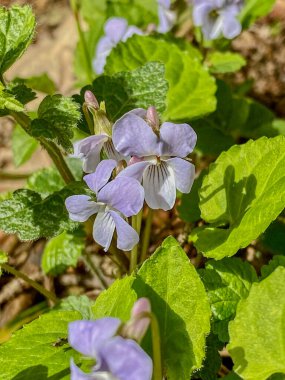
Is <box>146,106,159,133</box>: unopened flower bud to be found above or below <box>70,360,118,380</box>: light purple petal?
above

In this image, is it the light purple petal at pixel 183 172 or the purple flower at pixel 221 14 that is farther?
the purple flower at pixel 221 14

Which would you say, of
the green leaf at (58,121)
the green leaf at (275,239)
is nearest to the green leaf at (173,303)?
the green leaf at (58,121)

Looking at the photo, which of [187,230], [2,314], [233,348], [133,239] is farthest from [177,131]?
[2,314]

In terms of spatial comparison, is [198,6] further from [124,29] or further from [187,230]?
[187,230]

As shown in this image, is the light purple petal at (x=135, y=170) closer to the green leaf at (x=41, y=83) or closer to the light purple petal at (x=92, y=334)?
the light purple petal at (x=92, y=334)

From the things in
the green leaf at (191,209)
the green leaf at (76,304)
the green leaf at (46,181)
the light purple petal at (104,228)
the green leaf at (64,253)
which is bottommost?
the green leaf at (64,253)

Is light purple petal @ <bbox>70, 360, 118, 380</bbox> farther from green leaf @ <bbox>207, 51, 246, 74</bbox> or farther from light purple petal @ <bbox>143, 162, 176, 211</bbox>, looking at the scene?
green leaf @ <bbox>207, 51, 246, 74</bbox>

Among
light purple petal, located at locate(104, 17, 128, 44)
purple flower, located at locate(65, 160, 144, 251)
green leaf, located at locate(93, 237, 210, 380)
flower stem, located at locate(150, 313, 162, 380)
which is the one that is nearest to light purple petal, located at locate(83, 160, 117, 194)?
purple flower, located at locate(65, 160, 144, 251)
